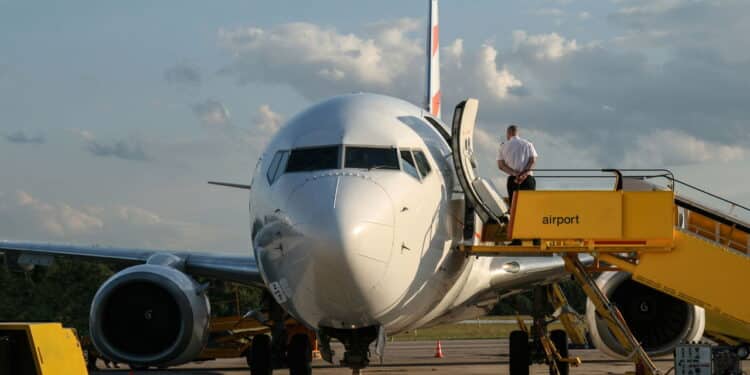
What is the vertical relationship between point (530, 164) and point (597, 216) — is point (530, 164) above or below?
above

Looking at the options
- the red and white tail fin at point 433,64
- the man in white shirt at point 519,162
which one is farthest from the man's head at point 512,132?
the red and white tail fin at point 433,64

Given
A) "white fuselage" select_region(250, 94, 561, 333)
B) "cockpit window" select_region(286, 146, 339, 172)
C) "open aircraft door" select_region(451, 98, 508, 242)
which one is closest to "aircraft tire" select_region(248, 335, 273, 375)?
"white fuselage" select_region(250, 94, 561, 333)

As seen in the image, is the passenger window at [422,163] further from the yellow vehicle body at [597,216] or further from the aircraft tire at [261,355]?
the aircraft tire at [261,355]

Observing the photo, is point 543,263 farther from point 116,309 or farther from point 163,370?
point 163,370

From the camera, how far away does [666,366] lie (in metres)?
23.1

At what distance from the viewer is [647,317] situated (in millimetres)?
16812

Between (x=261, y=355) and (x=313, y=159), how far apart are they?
516 cm

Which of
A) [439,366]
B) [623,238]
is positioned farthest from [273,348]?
[439,366]

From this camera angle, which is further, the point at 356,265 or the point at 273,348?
the point at 273,348

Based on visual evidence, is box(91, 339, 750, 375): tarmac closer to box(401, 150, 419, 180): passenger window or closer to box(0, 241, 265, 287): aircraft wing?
box(0, 241, 265, 287): aircraft wing

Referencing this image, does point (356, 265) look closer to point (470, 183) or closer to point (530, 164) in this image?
point (470, 183)

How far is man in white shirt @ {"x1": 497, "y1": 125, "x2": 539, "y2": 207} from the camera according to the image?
1357 cm

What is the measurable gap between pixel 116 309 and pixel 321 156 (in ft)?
20.3

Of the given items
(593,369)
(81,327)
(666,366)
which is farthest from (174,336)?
(81,327)
